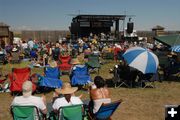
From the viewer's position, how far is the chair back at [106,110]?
5.75 meters

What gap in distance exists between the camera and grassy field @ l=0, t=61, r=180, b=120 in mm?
8406

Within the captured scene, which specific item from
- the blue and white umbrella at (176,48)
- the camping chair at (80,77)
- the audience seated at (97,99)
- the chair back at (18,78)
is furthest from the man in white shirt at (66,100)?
the blue and white umbrella at (176,48)

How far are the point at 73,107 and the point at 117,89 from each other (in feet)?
Answer: 20.3

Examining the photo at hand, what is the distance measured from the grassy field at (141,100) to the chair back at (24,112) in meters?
2.65

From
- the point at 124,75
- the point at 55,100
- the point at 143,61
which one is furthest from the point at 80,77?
the point at 55,100

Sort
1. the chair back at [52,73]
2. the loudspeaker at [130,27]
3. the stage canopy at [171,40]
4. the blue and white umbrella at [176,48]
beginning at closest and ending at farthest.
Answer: the chair back at [52,73] < the blue and white umbrella at [176,48] < the stage canopy at [171,40] < the loudspeaker at [130,27]

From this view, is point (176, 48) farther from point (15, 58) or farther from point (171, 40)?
point (15, 58)

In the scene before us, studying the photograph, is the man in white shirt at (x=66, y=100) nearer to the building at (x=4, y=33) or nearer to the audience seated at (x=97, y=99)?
the audience seated at (x=97, y=99)

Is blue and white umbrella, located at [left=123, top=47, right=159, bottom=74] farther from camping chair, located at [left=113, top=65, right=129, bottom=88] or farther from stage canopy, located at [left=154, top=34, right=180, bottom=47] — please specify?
stage canopy, located at [left=154, top=34, right=180, bottom=47]

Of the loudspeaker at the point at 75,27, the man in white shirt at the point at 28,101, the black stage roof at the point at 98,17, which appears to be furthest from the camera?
the black stage roof at the point at 98,17

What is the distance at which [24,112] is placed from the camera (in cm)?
561

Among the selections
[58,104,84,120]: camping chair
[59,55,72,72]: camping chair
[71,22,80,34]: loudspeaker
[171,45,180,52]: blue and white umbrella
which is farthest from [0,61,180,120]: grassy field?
[71,22,80,34]: loudspeaker

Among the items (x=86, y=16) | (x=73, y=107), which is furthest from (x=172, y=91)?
(x=86, y=16)

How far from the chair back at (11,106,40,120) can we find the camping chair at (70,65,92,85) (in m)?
5.59
